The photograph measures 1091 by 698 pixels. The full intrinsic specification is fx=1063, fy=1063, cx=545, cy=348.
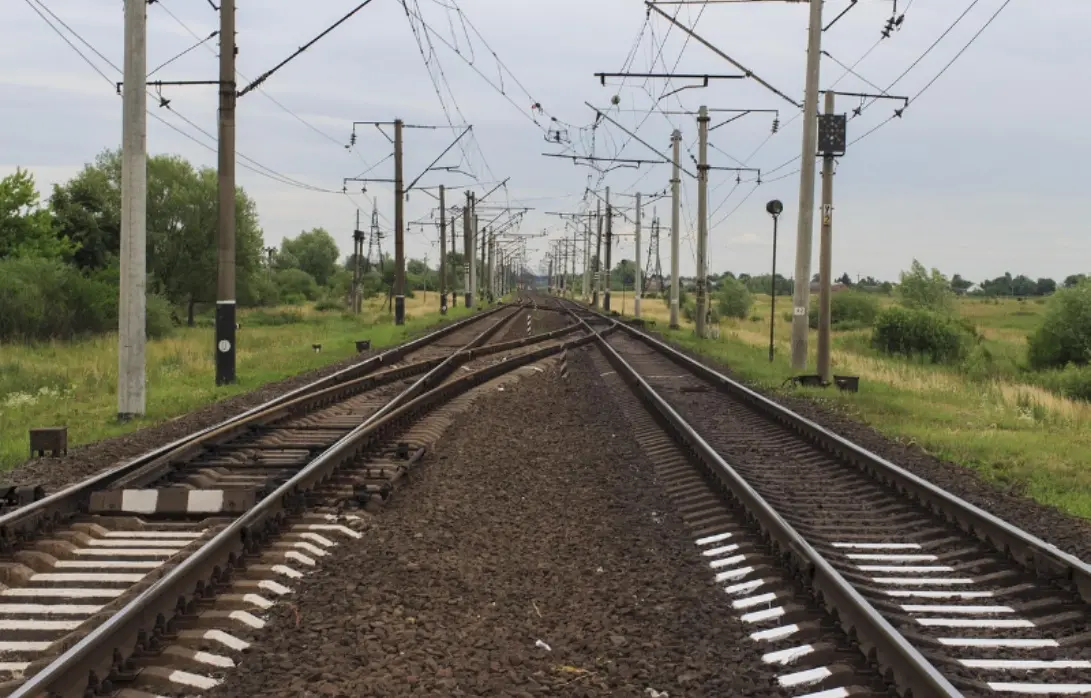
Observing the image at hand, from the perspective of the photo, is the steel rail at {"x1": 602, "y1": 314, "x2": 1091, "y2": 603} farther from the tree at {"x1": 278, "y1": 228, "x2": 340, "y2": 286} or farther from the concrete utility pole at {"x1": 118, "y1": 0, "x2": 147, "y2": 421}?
the tree at {"x1": 278, "y1": 228, "x2": 340, "y2": 286}

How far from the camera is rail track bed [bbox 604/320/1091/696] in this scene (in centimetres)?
512

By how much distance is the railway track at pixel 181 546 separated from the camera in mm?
4961

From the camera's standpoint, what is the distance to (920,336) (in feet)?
128

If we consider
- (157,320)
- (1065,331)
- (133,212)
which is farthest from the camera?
(157,320)

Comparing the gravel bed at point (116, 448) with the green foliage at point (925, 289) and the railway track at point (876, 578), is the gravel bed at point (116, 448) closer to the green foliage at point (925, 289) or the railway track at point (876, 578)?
the railway track at point (876, 578)

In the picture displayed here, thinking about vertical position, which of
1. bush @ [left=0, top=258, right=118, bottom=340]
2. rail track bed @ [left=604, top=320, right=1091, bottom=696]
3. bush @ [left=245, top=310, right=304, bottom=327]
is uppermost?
bush @ [left=0, top=258, right=118, bottom=340]

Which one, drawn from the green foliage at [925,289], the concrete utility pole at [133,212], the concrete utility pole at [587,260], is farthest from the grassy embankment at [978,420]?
the concrete utility pole at [587,260]

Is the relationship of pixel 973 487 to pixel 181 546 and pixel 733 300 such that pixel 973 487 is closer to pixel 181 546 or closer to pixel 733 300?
pixel 181 546

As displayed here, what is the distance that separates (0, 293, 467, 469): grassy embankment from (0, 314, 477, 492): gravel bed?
0.46m

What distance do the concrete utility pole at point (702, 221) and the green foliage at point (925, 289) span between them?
28676mm

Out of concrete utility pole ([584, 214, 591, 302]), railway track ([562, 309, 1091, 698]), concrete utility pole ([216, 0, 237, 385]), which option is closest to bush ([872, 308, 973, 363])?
concrete utility pole ([216, 0, 237, 385])

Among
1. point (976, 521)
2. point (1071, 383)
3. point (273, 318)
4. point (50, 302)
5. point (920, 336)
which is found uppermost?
point (50, 302)

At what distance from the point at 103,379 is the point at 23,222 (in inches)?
1040

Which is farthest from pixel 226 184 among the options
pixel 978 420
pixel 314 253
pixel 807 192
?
pixel 314 253
